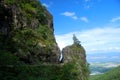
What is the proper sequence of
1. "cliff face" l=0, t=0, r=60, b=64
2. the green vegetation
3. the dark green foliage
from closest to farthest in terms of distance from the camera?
the dark green foliage < the green vegetation < "cliff face" l=0, t=0, r=60, b=64

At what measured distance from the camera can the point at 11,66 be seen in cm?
3127

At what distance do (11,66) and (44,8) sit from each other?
26.1 metres

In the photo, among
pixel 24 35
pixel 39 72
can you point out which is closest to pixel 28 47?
pixel 24 35

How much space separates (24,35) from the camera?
42.5 metres

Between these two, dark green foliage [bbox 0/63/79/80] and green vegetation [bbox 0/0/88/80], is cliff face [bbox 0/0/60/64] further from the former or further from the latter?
dark green foliage [bbox 0/63/79/80]

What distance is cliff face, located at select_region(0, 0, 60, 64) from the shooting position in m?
40.2

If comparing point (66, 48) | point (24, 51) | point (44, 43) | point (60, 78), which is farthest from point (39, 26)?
point (66, 48)

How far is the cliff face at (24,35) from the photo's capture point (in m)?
40.2

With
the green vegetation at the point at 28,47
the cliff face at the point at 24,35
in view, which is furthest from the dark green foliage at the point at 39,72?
the cliff face at the point at 24,35

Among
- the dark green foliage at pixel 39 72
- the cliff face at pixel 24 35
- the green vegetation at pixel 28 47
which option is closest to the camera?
the dark green foliage at pixel 39 72

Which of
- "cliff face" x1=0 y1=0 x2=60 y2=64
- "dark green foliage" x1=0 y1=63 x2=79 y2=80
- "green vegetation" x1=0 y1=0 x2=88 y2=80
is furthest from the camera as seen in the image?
"cliff face" x1=0 y1=0 x2=60 y2=64

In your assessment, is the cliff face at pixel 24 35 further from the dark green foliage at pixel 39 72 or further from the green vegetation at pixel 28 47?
the dark green foliage at pixel 39 72

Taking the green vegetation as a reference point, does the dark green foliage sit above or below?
below

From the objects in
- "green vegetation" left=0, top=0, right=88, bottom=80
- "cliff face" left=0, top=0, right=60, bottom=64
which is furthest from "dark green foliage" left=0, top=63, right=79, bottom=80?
"cliff face" left=0, top=0, right=60, bottom=64
